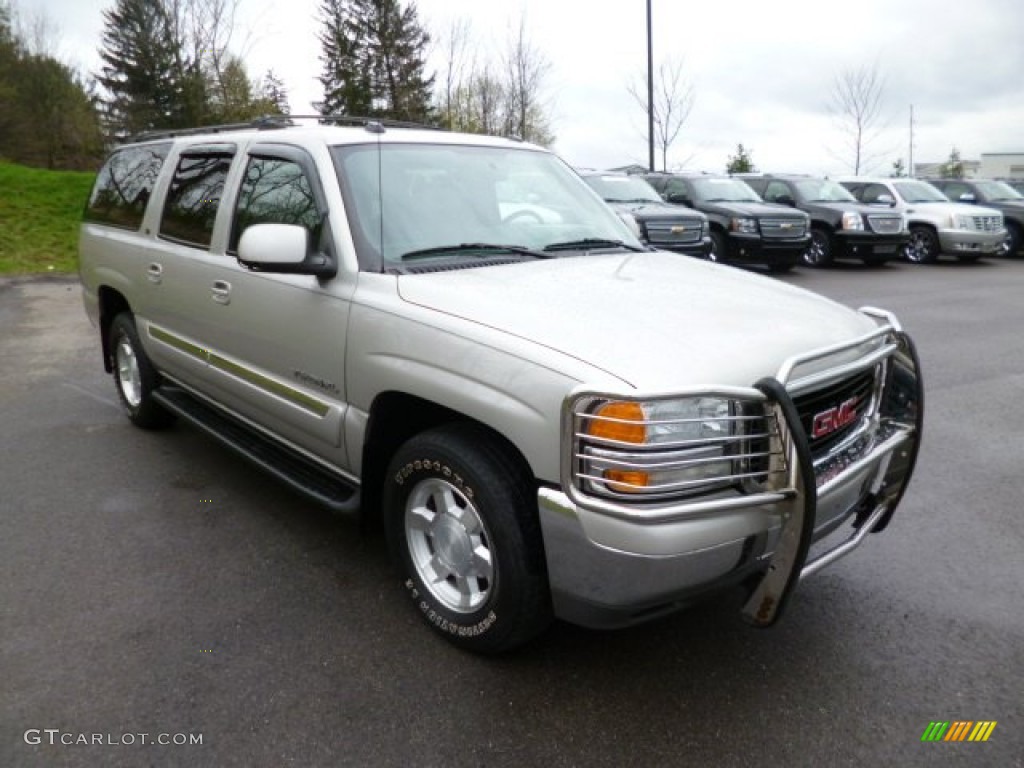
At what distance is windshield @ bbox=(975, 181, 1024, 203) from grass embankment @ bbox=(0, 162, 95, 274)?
19.7m

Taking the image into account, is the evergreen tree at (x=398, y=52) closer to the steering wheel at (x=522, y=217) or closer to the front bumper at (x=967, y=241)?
the front bumper at (x=967, y=241)

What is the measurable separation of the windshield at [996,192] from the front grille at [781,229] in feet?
26.3

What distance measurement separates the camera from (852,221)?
51.9 feet

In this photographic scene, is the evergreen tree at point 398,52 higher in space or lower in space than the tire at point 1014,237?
higher

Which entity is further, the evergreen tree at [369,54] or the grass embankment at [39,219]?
the evergreen tree at [369,54]

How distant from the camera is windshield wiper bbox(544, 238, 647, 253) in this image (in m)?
3.70

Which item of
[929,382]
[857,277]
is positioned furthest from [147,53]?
[929,382]

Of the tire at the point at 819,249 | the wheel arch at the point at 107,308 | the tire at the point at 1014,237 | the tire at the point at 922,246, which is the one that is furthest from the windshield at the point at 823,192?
the wheel arch at the point at 107,308

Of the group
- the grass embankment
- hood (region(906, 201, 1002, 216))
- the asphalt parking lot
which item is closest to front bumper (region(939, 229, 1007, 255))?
hood (region(906, 201, 1002, 216))

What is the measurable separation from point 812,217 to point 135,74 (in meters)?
29.3

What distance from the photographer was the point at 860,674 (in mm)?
2850

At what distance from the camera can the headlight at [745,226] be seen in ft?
47.0

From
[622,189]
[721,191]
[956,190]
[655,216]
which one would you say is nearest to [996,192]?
[956,190]

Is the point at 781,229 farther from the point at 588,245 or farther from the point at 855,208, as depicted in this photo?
the point at 588,245
